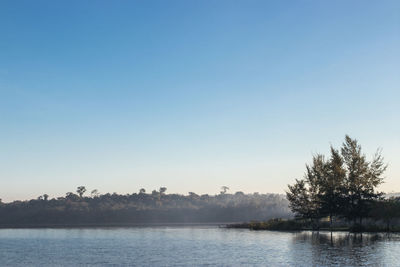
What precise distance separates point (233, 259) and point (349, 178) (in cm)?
4577

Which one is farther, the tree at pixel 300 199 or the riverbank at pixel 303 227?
the tree at pixel 300 199

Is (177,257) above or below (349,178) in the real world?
below

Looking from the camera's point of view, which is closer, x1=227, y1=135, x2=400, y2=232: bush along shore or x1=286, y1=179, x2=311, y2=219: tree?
x1=227, y1=135, x2=400, y2=232: bush along shore

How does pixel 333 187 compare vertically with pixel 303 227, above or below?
above

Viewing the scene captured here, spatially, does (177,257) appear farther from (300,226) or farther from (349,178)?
(300,226)

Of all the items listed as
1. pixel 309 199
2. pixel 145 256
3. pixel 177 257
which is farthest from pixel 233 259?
pixel 309 199

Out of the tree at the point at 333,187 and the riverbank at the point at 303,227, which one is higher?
the tree at the point at 333,187

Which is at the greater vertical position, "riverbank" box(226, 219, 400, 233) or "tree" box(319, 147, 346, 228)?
"tree" box(319, 147, 346, 228)

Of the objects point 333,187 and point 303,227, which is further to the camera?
point 303,227

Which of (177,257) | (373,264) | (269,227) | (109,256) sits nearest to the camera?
(373,264)

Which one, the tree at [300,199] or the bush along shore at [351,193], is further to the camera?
the tree at [300,199]

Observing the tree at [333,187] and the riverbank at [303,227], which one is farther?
the tree at [333,187]

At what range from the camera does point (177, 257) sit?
144 ft

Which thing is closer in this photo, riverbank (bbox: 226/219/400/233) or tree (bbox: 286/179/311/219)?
riverbank (bbox: 226/219/400/233)
